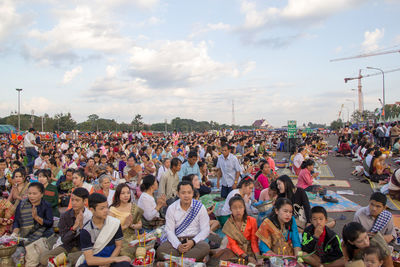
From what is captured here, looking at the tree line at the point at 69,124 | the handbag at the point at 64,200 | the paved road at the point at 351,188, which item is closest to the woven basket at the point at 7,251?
the handbag at the point at 64,200

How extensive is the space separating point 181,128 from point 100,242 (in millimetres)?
74081

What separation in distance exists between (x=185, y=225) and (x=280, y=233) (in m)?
1.29

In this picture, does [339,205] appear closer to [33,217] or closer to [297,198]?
[297,198]

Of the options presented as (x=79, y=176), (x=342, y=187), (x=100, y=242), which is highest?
(x=79, y=176)

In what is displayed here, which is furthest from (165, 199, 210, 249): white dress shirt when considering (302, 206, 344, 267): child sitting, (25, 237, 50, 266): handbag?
(25, 237, 50, 266): handbag

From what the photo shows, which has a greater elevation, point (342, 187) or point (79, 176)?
point (79, 176)

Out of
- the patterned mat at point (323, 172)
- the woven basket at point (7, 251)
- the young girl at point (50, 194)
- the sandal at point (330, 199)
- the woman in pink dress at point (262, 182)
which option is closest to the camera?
the woven basket at point (7, 251)

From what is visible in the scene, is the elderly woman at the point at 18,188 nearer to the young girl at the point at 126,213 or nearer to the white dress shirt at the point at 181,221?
the young girl at the point at 126,213

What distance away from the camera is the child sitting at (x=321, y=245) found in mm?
3521

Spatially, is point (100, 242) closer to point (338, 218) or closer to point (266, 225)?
point (266, 225)

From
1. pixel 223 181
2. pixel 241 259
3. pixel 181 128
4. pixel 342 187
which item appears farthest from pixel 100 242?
pixel 181 128

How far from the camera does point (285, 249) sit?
367 cm

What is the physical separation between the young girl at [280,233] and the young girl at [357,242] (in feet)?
1.85

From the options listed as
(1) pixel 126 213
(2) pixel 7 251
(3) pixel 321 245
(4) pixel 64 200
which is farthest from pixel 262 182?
→ (2) pixel 7 251
